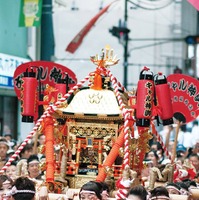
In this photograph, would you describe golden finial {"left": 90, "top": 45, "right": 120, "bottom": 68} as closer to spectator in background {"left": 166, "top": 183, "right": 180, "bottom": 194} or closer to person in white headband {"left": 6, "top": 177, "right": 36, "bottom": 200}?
spectator in background {"left": 166, "top": 183, "right": 180, "bottom": 194}

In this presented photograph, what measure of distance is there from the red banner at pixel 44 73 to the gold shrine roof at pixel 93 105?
1312mm

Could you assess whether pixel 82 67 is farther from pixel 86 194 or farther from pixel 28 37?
pixel 86 194

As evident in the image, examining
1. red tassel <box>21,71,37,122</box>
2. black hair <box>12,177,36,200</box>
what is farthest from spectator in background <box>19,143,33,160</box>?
black hair <box>12,177,36,200</box>

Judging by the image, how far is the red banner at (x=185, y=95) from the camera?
14.4m

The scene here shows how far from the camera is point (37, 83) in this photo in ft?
43.4

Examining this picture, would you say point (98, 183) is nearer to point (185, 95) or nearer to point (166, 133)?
point (185, 95)

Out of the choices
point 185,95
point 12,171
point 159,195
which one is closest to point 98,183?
point 159,195

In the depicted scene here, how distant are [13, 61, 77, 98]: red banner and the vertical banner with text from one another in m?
9.49

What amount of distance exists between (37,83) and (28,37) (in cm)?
1479

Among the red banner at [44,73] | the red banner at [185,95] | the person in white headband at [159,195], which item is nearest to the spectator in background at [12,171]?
the red banner at [44,73]

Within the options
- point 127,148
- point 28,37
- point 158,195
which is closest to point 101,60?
point 127,148

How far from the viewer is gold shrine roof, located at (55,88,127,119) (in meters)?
12.7

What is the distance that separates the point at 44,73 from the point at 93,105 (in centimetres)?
214

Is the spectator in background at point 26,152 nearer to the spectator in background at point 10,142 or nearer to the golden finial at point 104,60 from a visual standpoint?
the spectator in background at point 10,142
